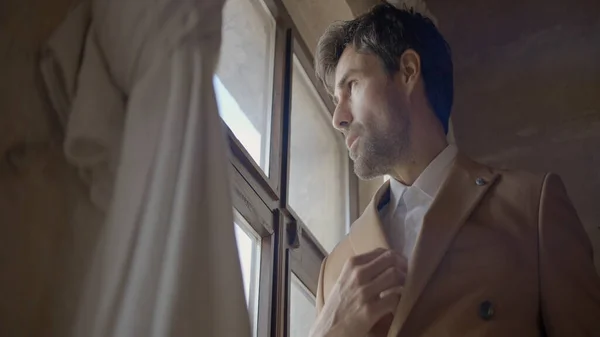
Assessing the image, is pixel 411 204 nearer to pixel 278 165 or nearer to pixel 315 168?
pixel 278 165

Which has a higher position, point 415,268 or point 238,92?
point 238,92

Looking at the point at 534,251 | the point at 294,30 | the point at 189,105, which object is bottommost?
the point at 534,251

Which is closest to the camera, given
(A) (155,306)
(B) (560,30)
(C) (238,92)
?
(A) (155,306)

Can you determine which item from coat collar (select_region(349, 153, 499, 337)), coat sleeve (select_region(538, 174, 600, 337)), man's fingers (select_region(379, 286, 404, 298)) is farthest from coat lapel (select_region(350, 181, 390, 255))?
coat sleeve (select_region(538, 174, 600, 337))

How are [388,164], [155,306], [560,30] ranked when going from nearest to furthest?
[155,306] → [388,164] → [560,30]

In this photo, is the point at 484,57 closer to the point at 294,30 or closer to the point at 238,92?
the point at 294,30

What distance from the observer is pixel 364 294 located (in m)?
1.00

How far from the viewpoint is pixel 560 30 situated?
207 cm

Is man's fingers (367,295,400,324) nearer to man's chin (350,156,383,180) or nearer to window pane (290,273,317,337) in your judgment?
man's chin (350,156,383,180)

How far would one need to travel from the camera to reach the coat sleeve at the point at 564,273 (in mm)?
965

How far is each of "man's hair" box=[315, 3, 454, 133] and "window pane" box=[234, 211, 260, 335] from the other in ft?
1.15

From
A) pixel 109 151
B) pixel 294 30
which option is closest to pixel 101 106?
pixel 109 151

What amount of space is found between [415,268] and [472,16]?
1.32 m

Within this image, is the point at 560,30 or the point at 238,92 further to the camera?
the point at 560,30
